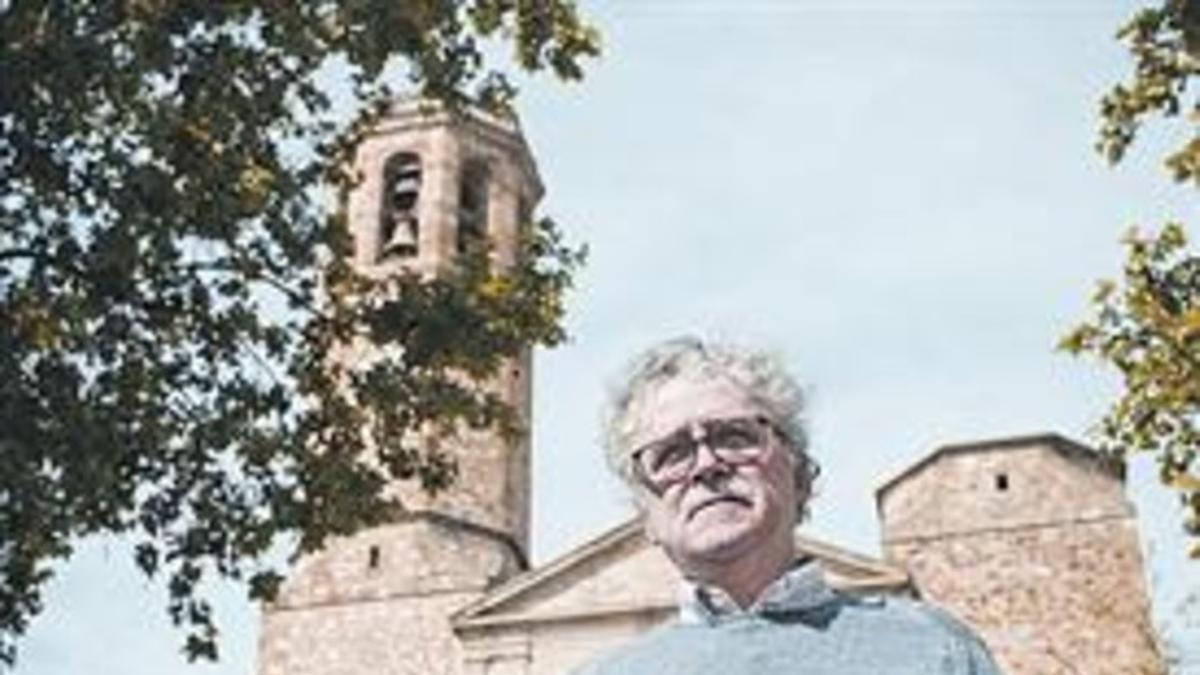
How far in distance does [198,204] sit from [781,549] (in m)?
7.35

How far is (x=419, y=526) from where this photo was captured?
23.4m

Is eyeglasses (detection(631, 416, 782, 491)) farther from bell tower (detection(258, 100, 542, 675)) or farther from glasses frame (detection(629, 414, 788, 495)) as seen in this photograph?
bell tower (detection(258, 100, 542, 675))

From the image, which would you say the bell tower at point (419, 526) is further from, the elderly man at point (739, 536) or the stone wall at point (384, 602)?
the elderly man at point (739, 536)

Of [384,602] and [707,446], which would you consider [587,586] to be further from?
[707,446]

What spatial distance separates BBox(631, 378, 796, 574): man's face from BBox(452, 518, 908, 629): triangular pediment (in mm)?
19026

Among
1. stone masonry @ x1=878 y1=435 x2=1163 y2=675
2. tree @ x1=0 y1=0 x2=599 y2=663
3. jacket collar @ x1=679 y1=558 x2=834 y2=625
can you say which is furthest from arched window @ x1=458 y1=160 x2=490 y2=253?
jacket collar @ x1=679 y1=558 x2=834 y2=625

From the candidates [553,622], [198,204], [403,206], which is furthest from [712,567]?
[403,206]

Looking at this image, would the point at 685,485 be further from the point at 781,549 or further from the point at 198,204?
the point at 198,204

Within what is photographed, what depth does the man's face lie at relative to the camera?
2.82 meters

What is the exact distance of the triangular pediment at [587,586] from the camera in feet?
72.2

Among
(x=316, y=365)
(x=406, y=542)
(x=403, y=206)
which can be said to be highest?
(x=403, y=206)

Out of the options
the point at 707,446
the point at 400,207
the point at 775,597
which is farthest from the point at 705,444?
the point at 400,207

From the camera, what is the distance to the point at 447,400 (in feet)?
35.2

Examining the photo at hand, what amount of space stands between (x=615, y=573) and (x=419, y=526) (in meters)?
2.87
